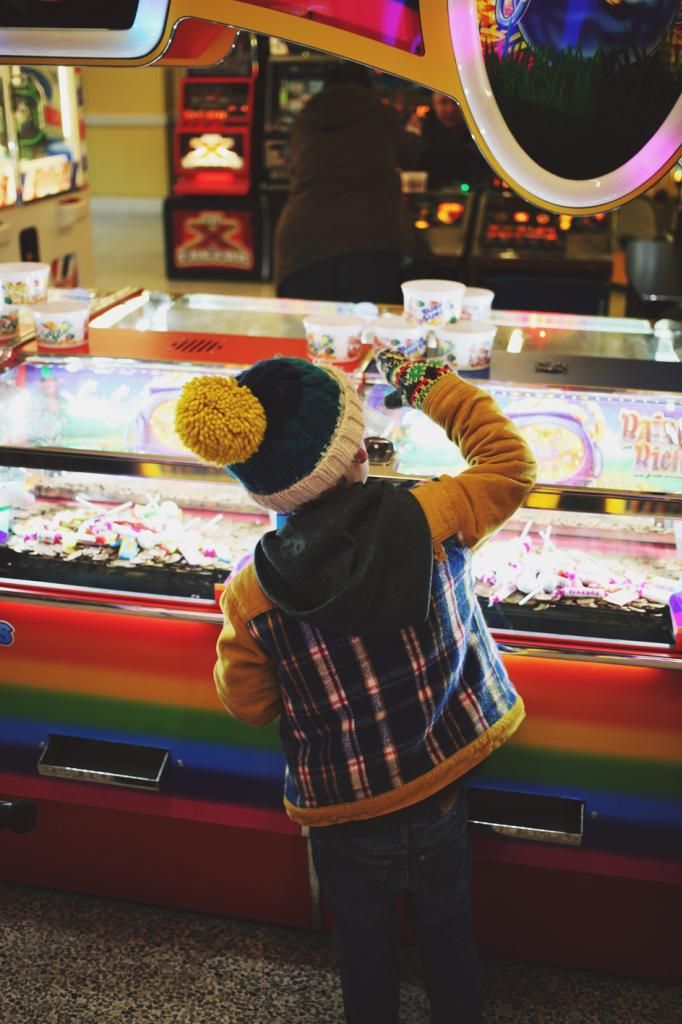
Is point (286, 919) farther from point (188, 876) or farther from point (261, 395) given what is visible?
point (261, 395)

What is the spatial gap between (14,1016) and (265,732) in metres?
0.81

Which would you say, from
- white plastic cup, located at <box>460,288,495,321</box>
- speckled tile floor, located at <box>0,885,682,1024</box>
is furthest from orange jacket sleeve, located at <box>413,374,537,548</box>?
speckled tile floor, located at <box>0,885,682,1024</box>

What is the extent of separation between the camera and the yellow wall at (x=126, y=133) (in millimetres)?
10961

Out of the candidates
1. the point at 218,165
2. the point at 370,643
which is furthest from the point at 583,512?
the point at 218,165

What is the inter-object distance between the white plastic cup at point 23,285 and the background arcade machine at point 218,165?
6.15 metres

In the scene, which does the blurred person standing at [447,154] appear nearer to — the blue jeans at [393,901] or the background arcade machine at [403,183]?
the background arcade machine at [403,183]

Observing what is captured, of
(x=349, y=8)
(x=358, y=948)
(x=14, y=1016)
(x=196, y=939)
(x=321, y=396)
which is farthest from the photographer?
(x=196, y=939)

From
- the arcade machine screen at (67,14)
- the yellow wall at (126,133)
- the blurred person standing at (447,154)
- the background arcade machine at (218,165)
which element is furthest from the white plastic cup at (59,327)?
the yellow wall at (126,133)

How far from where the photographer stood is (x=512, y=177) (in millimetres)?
1700

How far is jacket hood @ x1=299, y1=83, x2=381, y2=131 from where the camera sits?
3.97 meters

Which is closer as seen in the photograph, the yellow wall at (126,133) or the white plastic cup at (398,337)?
the white plastic cup at (398,337)

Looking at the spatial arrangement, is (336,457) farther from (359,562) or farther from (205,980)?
(205,980)

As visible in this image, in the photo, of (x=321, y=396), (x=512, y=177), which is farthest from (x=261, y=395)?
(x=512, y=177)

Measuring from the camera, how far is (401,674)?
1693 mm
